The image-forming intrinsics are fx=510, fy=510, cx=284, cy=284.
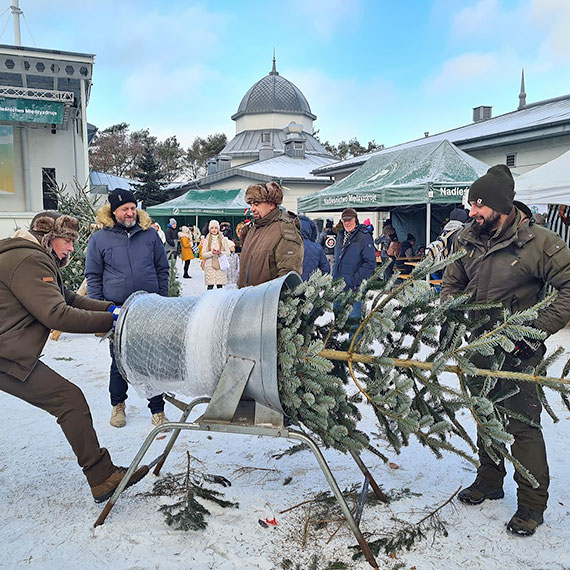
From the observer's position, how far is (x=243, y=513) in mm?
2770

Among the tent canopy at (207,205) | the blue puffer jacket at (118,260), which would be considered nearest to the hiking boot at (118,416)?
the blue puffer jacket at (118,260)

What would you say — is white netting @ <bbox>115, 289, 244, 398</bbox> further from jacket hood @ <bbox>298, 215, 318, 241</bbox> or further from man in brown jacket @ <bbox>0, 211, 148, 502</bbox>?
jacket hood @ <bbox>298, 215, 318, 241</bbox>

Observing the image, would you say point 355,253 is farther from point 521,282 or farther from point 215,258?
point 521,282

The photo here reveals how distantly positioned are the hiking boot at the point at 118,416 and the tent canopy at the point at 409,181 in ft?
25.8

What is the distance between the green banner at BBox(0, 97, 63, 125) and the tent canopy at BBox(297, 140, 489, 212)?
415 inches

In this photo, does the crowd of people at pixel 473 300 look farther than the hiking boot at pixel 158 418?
No

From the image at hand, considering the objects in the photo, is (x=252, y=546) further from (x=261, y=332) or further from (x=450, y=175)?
(x=450, y=175)

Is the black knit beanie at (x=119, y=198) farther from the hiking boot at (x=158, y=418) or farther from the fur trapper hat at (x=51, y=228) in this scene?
the hiking boot at (x=158, y=418)

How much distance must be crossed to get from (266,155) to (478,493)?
35244 mm

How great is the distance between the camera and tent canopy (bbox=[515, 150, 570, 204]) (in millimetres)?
7219

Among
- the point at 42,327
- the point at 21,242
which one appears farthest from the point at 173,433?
the point at 21,242

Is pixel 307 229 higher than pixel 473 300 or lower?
higher

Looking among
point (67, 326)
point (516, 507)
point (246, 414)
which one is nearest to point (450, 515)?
point (516, 507)

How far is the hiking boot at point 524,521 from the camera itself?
252cm
